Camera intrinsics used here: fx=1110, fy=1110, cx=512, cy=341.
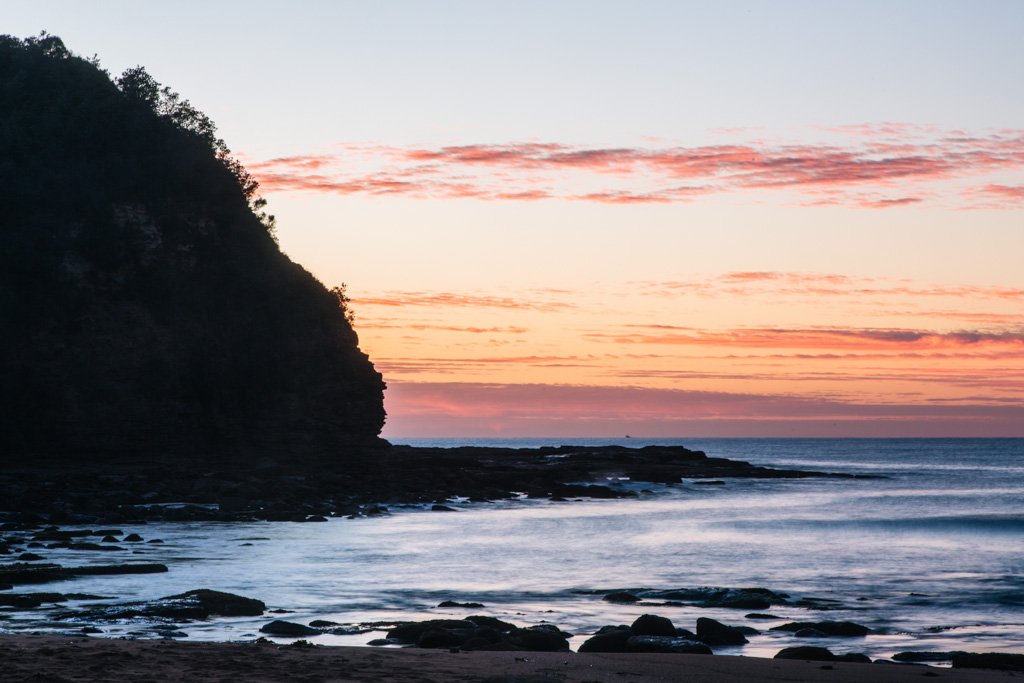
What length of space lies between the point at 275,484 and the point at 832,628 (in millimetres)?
35068

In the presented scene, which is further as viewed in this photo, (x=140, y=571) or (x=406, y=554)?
(x=406, y=554)

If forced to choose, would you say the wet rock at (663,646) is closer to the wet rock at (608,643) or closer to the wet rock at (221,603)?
the wet rock at (608,643)

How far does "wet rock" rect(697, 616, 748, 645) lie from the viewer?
1560 centimetres

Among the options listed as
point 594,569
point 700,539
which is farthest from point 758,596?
point 700,539

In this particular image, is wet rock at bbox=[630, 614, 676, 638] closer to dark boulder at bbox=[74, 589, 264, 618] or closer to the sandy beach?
the sandy beach

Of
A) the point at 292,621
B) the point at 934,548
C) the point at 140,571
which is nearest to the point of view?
Result: the point at 292,621

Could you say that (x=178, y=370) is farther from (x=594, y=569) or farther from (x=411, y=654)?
(x=411, y=654)

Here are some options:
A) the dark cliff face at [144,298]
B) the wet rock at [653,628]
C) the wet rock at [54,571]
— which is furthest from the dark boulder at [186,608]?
the dark cliff face at [144,298]

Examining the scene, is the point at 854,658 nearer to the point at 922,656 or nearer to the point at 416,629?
the point at 922,656

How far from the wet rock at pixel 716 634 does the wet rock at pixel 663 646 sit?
144 centimetres

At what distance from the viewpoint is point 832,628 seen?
16891mm

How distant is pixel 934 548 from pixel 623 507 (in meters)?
18.3

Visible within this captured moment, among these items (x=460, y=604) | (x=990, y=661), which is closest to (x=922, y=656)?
(x=990, y=661)

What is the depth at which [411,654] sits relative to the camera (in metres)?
12.6
